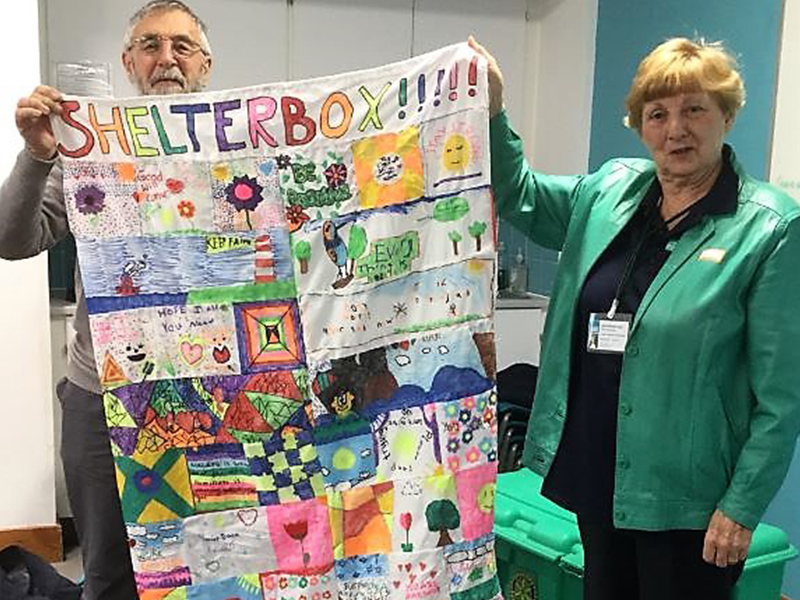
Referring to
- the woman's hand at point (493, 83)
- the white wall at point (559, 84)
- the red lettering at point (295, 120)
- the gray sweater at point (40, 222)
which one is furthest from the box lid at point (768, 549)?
the white wall at point (559, 84)

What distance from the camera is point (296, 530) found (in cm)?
168

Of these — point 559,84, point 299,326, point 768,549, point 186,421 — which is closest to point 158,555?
point 186,421

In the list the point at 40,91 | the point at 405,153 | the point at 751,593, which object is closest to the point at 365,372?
the point at 405,153

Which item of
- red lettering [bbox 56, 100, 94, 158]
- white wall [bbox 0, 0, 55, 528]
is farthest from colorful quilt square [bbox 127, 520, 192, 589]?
white wall [bbox 0, 0, 55, 528]

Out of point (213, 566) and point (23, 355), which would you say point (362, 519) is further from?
point (23, 355)

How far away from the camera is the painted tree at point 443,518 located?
1.71 meters

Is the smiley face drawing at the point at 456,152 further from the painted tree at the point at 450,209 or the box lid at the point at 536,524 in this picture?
the box lid at the point at 536,524

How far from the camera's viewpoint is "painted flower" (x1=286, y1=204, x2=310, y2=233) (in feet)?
5.50

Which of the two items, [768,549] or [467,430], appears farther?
[768,549]

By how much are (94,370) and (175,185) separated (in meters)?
0.39

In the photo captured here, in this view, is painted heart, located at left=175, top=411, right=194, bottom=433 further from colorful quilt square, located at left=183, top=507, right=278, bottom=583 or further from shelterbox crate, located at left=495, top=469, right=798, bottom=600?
shelterbox crate, located at left=495, top=469, right=798, bottom=600

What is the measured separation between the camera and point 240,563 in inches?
66.1

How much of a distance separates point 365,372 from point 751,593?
1295 millimetres

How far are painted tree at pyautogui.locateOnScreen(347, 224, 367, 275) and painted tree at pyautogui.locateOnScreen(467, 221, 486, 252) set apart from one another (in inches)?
7.7
